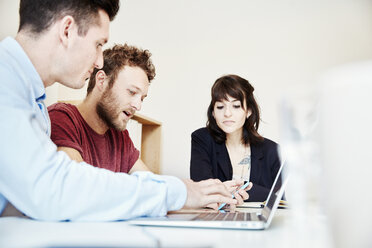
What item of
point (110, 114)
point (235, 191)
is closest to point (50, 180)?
point (235, 191)

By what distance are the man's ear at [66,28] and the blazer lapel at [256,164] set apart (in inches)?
47.4

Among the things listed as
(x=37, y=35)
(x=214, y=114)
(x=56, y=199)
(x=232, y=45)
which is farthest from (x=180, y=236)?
(x=232, y=45)

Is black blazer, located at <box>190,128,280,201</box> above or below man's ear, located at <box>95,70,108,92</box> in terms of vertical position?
below

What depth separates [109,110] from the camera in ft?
4.66

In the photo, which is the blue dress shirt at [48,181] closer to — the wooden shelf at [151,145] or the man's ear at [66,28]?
the man's ear at [66,28]

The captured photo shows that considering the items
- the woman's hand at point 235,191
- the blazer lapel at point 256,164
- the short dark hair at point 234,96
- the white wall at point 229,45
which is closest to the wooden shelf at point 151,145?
the white wall at point 229,45

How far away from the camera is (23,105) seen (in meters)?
0.55

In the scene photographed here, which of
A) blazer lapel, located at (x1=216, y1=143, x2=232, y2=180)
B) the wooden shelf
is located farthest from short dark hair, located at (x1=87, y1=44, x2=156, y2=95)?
the wooden shelf

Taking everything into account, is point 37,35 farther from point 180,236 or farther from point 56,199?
point 180,236

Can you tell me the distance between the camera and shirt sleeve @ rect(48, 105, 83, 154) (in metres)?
0.95

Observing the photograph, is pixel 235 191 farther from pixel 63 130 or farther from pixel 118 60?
pixel 118 60

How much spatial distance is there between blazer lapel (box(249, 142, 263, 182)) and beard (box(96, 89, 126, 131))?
71cm

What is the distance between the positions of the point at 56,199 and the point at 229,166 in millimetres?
1373

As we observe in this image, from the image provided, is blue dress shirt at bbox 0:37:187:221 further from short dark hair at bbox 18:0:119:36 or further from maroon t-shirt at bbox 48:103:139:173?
maroon t-shirt at bbox 48:103:139:173
